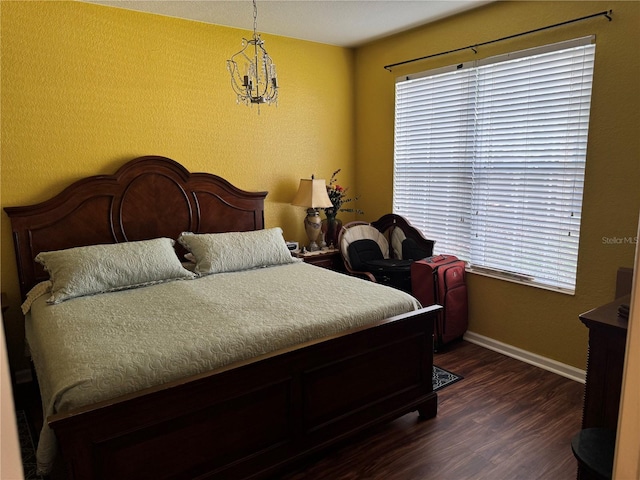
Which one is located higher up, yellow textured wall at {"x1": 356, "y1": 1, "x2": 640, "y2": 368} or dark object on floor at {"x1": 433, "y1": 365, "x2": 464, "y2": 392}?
yellow textured wall at {"x1": 356, "y1": 1, "x2": 640, "y2": 368}

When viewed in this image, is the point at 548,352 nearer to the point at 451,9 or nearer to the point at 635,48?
the point at 635,48

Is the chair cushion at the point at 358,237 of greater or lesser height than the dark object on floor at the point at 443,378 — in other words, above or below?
above

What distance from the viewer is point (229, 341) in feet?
6.62

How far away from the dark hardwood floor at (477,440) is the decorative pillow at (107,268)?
86 centimetres

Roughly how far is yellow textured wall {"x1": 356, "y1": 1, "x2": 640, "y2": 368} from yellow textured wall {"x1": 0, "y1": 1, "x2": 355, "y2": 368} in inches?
39.0

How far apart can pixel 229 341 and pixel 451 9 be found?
9.41ft

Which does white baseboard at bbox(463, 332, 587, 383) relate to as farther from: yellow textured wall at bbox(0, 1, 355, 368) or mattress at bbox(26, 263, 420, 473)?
yellow textured wall at bbox(0, 1, 355, 368)

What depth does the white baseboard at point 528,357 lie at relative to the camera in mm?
3068

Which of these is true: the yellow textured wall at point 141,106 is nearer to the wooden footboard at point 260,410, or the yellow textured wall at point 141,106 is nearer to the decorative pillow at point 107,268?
the decorative pillow at point 107,268

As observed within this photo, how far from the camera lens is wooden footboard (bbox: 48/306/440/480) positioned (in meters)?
1.68

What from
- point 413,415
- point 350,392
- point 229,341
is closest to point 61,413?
point 229,341

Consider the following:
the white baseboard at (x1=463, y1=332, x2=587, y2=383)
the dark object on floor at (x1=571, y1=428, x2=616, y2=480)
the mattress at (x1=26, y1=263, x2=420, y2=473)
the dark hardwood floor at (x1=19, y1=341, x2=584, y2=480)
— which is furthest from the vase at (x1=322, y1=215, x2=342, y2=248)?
the dark object on floor at (x1=571, y1=428, x2=616, y2=480)

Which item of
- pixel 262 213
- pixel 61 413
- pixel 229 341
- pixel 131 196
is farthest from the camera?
pixel 262 213

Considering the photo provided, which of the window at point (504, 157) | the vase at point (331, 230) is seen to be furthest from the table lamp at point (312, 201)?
the window at point (504, 157)
